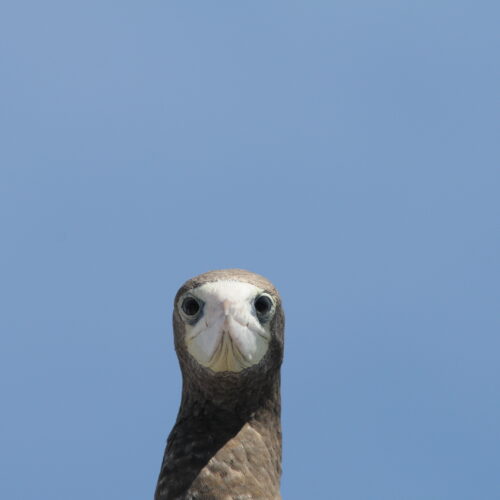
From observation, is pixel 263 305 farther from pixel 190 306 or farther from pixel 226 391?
pixel 226 391

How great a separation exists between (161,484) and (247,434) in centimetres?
67

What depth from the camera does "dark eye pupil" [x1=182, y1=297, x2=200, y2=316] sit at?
866cm

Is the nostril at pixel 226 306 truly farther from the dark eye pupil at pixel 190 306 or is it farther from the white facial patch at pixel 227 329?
the dark eye pupil at pixel 190 306

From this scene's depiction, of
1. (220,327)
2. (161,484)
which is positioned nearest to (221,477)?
(161,484)

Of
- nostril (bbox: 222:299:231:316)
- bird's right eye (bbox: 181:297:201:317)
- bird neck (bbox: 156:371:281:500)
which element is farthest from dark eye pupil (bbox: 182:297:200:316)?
bird neck (bbox: 156:371:281:500)

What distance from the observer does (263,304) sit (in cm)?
871

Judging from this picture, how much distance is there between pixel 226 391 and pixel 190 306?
0.62 meters

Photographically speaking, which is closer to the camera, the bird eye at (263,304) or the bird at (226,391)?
the bird at (226,391)

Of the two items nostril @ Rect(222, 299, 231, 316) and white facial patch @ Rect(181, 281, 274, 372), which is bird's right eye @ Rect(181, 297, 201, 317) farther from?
nostril @ Rect(222, 299, 231, 316)

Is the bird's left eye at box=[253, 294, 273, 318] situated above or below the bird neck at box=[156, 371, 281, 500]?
above

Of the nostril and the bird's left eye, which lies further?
the bird's left eye

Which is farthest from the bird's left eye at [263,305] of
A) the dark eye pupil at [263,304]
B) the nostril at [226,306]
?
the nostril at [226,306]

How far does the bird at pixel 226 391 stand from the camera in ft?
27.7

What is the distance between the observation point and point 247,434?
29.3 feet
